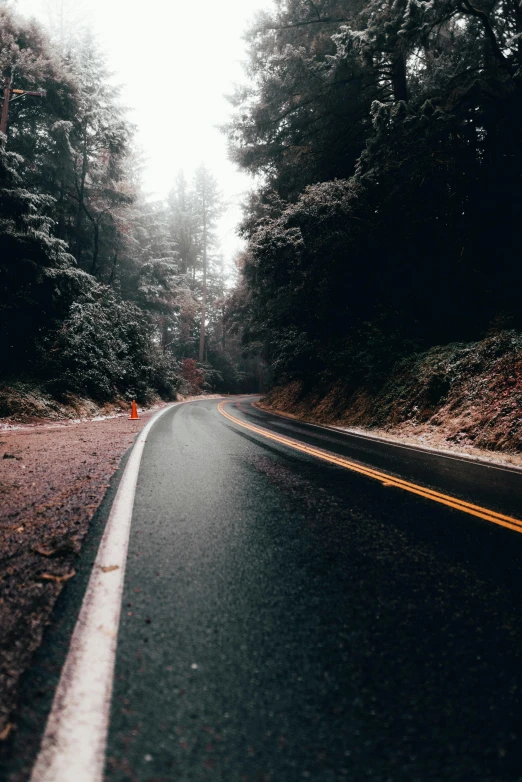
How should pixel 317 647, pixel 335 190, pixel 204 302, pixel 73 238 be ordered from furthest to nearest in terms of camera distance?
pixel 204 302 < pixel 73 238 < pixel 335 190 < pixel 317 647

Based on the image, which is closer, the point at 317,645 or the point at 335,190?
the point at 317,645

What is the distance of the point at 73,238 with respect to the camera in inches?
974

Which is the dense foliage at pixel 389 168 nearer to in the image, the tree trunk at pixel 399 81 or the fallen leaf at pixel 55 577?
the tree trunk at pixel 399 81

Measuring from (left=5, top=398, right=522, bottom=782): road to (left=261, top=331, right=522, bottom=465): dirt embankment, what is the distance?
17.5 ft

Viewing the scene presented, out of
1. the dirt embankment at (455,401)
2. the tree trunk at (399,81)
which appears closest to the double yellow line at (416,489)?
the dirt embankment at (455,401)

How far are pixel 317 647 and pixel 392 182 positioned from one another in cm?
1470

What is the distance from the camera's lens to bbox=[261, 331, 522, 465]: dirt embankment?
880 centimetres

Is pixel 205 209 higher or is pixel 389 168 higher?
pixel 205 209

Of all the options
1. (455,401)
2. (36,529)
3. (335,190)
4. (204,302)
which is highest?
(204,302)

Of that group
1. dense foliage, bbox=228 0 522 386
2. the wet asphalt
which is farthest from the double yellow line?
dense foliage, bbox=228 0 522 386

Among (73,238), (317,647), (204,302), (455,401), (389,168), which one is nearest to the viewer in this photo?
(317,647)

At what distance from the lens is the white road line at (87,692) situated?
1.16m

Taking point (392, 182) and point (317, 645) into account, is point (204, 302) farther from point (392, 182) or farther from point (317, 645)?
point (317, 645)

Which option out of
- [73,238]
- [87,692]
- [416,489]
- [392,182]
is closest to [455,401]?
[416,489]
